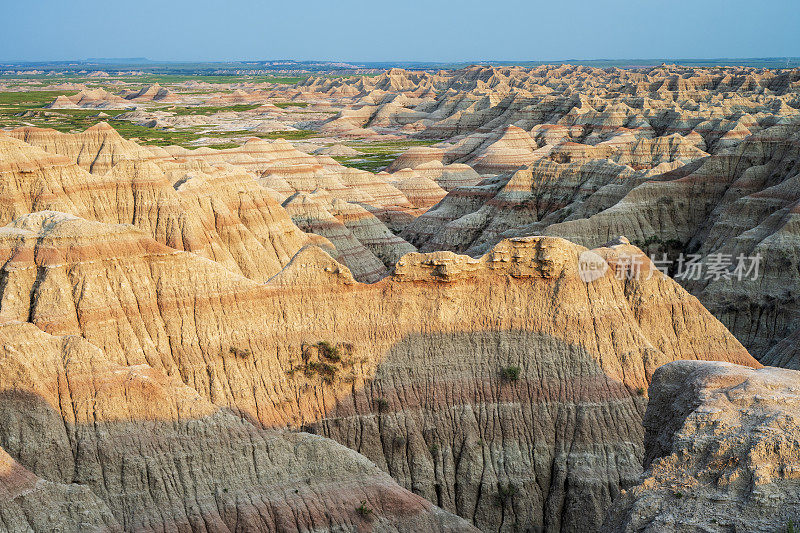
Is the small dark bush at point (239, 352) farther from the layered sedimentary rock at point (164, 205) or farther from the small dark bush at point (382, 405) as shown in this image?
the layered sedimentary rock at point (164, 205)

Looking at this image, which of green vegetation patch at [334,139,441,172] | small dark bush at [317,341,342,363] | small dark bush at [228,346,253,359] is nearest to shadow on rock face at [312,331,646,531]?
small dark bush at [317,341,342,363]

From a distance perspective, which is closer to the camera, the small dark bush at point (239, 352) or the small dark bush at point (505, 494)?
the small dark bush at point (239, 352)

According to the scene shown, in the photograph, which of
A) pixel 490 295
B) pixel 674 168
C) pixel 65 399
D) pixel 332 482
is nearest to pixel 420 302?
pixel 490 295

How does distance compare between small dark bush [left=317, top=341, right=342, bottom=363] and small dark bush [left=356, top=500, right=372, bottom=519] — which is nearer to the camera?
small dark bush [left=356, top=500, right=372, bottom=519]

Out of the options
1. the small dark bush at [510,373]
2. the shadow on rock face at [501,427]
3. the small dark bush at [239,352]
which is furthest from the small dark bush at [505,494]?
the small dark bush at [239,352]

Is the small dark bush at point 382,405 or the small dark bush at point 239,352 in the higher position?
the small dark bush at point 239,352

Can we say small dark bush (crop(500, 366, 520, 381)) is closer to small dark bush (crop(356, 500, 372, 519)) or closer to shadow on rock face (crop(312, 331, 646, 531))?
shadow on rock face (crop(312, 331, 646, 531))
